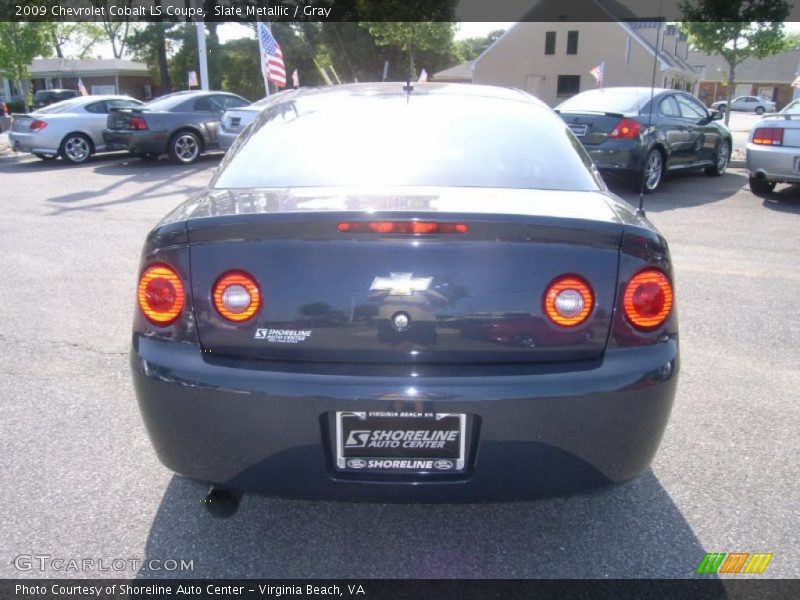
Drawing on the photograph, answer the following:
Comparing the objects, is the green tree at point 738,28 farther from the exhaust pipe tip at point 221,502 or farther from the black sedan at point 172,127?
the exhaust pipe tip at point 221,502

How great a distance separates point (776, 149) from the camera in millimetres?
8539

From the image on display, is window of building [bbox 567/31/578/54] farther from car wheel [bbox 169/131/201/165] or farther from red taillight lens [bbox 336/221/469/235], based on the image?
red taillight lens [bbox 336/221/469/235]

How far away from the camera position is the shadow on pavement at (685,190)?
917 cm

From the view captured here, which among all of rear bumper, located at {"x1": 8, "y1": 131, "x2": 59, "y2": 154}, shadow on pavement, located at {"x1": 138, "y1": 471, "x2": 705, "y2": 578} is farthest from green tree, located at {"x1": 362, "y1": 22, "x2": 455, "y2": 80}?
shadow on pavement, located at {"x1": 138, "y1": 471, "x2": 705, "y2": 578}

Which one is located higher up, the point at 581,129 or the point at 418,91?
the point at 418,91

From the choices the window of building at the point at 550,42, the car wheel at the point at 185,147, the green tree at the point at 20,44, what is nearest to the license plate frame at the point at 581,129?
the car wheel at the point at 185,147

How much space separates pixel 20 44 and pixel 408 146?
92.1 feet

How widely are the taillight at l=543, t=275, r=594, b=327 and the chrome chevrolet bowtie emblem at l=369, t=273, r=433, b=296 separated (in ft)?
1.20

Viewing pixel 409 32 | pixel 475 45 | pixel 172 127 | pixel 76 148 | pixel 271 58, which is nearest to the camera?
pixel 172 127

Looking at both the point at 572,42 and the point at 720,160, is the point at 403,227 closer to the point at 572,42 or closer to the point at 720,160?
the point at 720,160

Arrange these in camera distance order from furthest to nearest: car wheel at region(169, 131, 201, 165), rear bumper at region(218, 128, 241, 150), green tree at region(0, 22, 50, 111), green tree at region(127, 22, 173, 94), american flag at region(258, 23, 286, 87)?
1. green tree at region(127, 22, 173, 94)
2. green tree at region(0, 22, 50, 111)
3. american flag at region(258, 23, 286, 87)
4. car wheel at region(169, 131, 201, 165)
5. rear bumper at region(218, 128, 241, 150)

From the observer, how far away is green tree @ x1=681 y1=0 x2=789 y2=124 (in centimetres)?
2117

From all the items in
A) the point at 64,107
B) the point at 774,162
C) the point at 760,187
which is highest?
the point at 64,107

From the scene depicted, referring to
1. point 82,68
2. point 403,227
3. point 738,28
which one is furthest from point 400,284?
point 82,68
